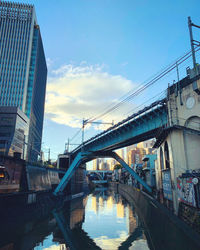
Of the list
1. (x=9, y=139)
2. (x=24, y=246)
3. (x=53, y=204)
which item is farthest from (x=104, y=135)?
(x=9, y=139)

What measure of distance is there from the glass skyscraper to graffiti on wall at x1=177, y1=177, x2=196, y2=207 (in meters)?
101

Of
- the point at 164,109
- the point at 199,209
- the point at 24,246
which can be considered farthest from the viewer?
the point at 164,109

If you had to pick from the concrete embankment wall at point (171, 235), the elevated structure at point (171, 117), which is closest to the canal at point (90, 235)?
the concrete embankment wall at point (171, 235)

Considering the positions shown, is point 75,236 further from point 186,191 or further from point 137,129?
point 137,129

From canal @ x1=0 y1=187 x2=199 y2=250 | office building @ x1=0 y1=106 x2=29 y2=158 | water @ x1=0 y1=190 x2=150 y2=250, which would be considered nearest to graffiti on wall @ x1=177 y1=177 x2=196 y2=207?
canal @ x1=0 y1=187 x2=199 y2=250

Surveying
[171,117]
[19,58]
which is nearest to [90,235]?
[171,117]

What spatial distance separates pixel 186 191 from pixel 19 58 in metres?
124

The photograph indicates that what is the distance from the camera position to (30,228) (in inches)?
913

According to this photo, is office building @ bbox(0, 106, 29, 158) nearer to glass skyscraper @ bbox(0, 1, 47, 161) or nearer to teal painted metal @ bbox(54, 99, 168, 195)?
glass skyscraper @ bbox(0, 1, 47, 161)

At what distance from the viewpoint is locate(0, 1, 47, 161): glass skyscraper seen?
363ft

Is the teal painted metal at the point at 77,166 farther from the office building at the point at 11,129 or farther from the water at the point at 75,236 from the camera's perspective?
the office building at the point at 11,129

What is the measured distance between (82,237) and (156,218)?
8.81 metres

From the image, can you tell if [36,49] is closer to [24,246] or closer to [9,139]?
[9,139]

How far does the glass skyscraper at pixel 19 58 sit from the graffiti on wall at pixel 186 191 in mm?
100904
